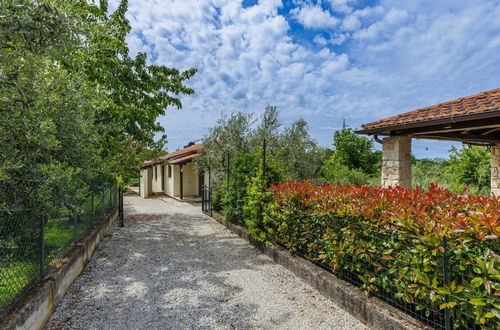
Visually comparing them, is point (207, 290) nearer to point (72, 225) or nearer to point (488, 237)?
point (72, 225)

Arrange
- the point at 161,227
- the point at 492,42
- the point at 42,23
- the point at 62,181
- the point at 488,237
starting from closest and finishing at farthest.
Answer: the point at 488,237 → the point at 42,23 → the point at 62,181 → the point at 492,42 → the point at 161,227

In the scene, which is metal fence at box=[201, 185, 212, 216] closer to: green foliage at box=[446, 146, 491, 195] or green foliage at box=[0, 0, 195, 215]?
green foliage at box=[0, 0, 195, 215]

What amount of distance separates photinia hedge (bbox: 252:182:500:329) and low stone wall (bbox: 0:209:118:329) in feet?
12.1

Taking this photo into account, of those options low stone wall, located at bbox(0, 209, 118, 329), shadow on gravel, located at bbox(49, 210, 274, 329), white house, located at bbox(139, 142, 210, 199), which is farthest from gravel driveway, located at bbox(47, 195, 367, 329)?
white house, located at bbox(139, 142, 210, 199)

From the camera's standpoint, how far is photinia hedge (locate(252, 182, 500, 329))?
2.29 meters

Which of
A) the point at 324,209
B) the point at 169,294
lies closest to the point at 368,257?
the point at 324,209

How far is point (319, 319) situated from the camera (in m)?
3.31

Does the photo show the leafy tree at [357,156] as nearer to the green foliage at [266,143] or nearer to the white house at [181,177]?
the green foliage at [266,143]

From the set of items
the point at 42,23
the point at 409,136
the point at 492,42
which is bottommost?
the point at 409,136

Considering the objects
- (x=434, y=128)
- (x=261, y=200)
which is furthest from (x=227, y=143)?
(x=434, y=128)

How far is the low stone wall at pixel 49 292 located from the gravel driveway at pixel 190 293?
0.15 m

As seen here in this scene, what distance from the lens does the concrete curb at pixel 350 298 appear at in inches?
111

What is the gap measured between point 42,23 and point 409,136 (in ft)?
22.3

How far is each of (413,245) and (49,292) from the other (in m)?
4.39
